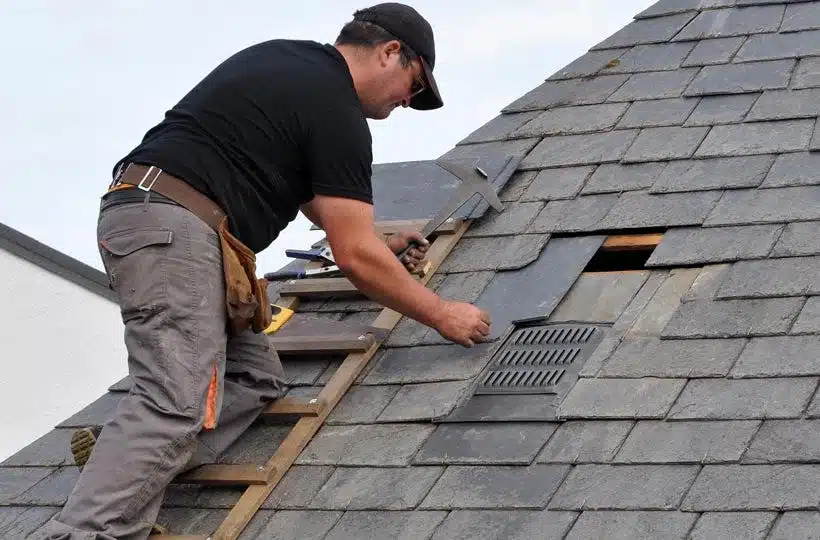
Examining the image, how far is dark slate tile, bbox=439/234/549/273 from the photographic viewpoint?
4.58 m

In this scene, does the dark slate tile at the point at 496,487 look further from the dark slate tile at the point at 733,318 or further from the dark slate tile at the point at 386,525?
the dark slate tile at the point at 733,318

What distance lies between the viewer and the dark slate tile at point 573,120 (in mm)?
5340

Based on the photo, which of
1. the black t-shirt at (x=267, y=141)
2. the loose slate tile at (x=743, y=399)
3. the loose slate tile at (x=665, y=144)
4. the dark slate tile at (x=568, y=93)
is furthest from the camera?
the dark slate tile at (x=568, y=93)

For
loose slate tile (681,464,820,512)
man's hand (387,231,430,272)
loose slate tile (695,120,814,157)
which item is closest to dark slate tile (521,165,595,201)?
loose slate tile (695,120,814,157)

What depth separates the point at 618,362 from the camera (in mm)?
3805

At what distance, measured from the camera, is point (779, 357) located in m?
3.54

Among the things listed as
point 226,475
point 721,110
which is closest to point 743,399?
point 226,475

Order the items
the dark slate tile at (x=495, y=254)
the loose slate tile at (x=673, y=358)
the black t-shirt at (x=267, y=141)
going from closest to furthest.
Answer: the loose slate tile at (x=673, y=358)
the black t-shirt at (x=267, y=141)
the dark slate tile at (x=495, y=254)

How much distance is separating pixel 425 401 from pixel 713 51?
2.46 metres

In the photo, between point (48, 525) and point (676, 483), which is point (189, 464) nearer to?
point (48, 525)

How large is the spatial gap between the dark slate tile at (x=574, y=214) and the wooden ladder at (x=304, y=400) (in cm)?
34

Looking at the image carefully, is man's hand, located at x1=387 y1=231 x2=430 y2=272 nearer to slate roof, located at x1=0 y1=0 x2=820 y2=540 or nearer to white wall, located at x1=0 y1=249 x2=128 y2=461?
slate roof, located at x1=0 y1=0 x2=820 y2=540

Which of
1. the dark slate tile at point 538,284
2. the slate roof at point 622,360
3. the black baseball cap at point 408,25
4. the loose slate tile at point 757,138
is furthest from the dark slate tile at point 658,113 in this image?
the black baseball cap at point 408,25

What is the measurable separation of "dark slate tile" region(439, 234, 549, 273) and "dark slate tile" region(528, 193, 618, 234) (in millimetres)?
70
